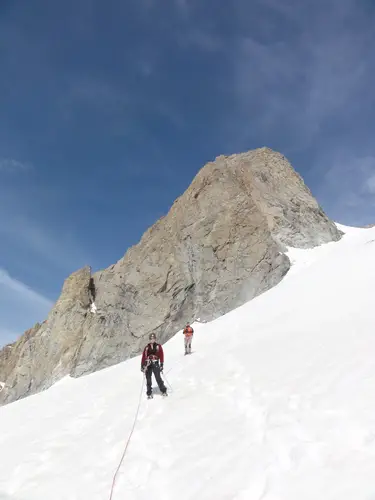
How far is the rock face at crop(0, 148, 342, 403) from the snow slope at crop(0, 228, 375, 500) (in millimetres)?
10250

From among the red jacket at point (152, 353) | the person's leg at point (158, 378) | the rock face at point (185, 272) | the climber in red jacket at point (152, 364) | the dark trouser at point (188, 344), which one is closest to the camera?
the person's leg at point (158, 378)

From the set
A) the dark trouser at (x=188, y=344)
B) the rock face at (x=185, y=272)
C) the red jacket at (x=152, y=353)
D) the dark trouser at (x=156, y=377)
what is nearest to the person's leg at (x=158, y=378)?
the dark trouser at (x=156, y=377)

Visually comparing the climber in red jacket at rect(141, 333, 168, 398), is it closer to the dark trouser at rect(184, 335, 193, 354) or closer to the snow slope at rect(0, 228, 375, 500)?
the snow slope at rect(0, 228, 375, 500)

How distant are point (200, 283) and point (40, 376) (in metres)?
13.3

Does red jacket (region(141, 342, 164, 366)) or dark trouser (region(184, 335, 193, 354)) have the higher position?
dark trouser (region(184, 335, 193, 354))

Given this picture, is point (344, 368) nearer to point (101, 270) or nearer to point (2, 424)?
point (2, 424)

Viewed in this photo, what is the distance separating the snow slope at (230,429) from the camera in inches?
192

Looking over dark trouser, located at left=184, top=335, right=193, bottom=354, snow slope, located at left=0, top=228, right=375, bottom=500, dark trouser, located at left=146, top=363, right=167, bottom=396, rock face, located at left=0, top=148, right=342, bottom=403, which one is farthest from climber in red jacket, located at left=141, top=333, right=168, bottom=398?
rock face, located at left=0, top=148, right=342, bottom=403

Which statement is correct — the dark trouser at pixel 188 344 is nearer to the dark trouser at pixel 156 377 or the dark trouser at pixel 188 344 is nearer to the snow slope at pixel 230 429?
the snow slope at pixel 230 429

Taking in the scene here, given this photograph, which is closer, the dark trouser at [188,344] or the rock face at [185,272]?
the dark trouser at [188,344]

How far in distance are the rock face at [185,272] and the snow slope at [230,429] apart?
33.6 ft

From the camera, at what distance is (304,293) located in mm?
19438

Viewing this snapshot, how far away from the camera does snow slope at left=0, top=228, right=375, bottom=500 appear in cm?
489

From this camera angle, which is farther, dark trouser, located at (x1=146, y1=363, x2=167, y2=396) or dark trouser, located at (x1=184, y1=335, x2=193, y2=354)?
dark trouser, located at (x1=184, y1=335, x2=193, y2=354)
